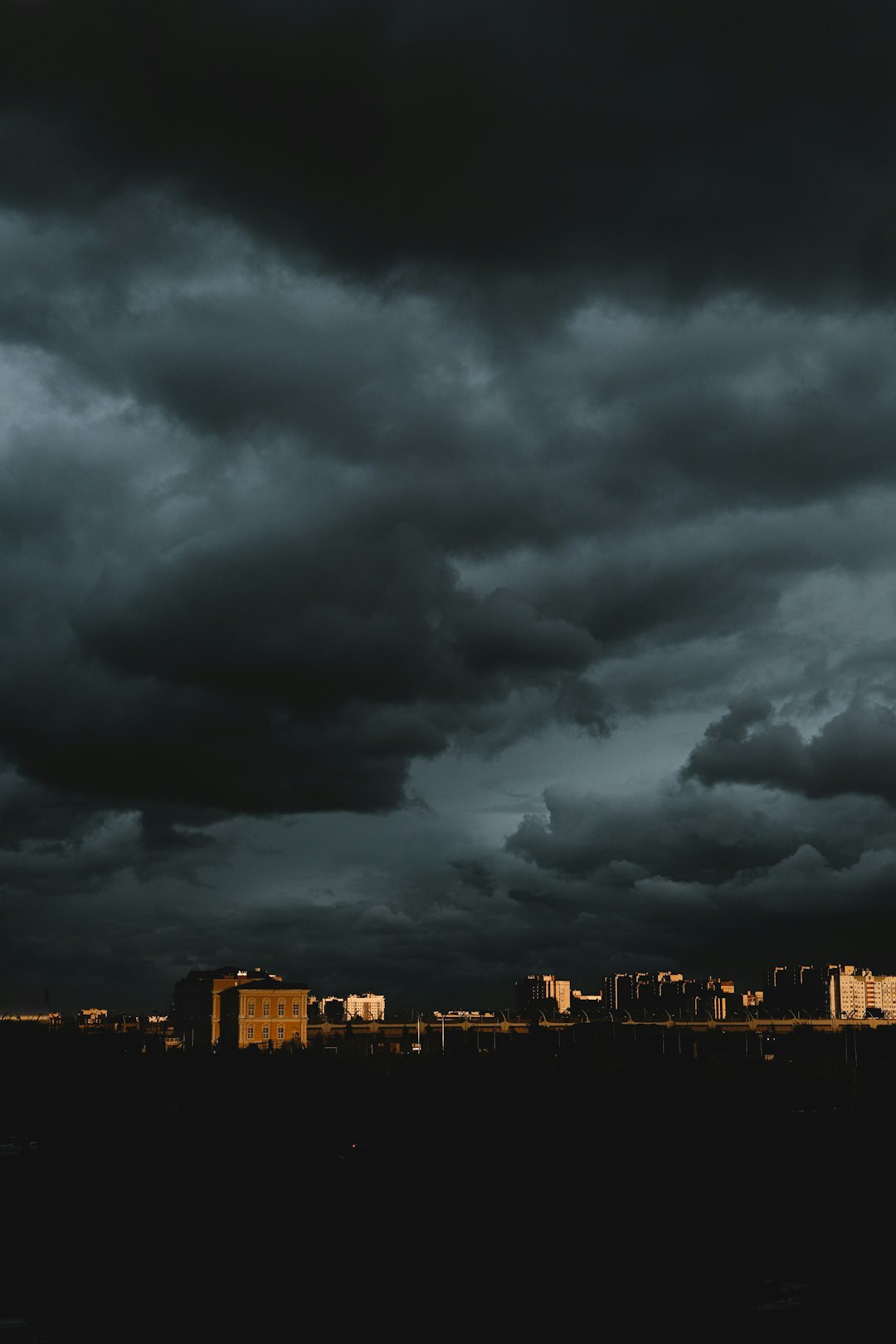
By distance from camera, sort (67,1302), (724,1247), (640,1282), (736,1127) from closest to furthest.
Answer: (67,1302) → (640,1282) → (724,1247) → (736,1127)

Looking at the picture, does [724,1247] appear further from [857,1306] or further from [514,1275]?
[857,1306]

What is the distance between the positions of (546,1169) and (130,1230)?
61.2ft

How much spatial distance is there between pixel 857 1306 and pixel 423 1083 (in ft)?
208

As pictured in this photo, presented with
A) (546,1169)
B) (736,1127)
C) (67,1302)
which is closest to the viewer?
(67,1302)

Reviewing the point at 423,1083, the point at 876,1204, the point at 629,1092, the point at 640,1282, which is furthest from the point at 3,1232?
the point at 423,1083

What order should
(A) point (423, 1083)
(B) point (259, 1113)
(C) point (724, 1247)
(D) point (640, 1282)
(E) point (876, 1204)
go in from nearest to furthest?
(D) point (640, 1282) → (C) point (724, 1247) → (E) point (876, 1204) → (B) point (259, 1113) → (A) point (423, 1083)

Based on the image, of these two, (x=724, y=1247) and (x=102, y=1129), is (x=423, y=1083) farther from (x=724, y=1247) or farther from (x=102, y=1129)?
(x=724, y=1247)

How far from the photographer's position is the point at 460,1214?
47406 mm

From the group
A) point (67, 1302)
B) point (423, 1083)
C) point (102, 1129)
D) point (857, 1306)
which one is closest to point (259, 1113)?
point (102, 1129)

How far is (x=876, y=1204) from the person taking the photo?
48.8 metres

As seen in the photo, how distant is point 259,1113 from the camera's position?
7469cm

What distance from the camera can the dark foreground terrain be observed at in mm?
32031

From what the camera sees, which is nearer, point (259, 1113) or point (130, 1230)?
point (130, 1230)

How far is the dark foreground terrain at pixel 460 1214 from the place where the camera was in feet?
105
